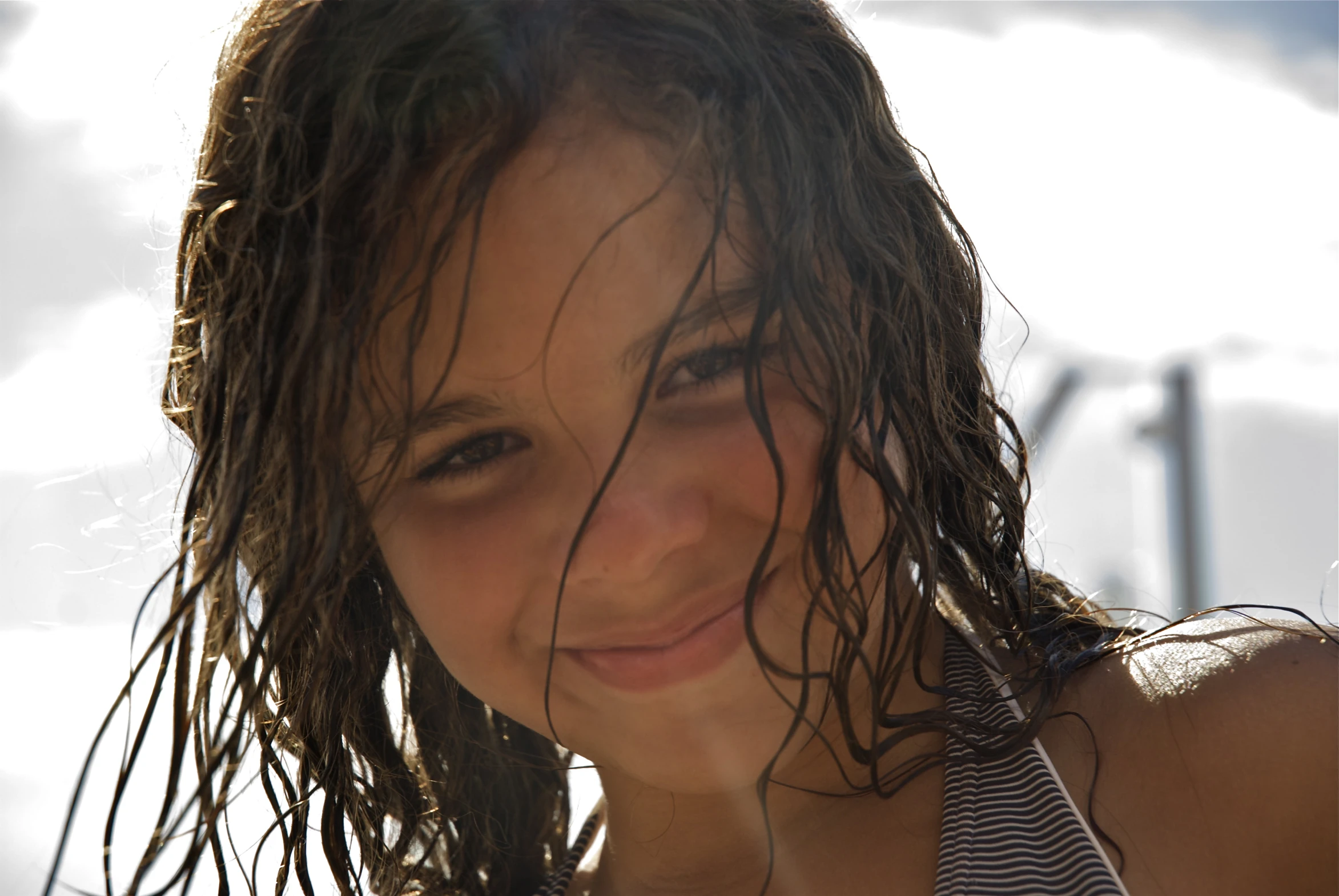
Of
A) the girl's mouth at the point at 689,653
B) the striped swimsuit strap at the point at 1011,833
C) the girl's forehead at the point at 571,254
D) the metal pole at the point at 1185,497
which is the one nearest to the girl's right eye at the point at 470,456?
the girl's forehead at the point at 571,254

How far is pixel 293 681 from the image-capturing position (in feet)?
5.17

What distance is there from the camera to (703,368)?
1176 millimetres

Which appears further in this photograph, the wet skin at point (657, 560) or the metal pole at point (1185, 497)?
the metal pole at point (1185, 497)

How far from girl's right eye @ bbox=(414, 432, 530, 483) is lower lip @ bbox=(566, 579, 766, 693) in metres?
0.23

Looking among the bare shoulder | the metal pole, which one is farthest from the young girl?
the metal pole

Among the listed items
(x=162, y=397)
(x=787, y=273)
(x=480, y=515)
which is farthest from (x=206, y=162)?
(x=787, y=273)

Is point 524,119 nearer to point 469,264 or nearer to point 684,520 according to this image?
point 469,264

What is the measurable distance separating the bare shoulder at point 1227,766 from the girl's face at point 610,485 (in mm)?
300

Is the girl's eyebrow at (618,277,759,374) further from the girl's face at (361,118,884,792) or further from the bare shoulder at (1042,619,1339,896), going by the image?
the bare shoulder at (1042,619,1339,896)

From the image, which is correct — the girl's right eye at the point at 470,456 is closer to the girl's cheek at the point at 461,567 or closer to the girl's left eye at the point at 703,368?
the girl's cheek at the point at 461,567

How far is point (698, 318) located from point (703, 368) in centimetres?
7

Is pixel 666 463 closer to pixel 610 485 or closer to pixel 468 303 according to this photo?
pixel 610 485

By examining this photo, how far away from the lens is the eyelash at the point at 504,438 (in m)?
1.16

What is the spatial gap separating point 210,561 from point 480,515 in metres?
0.26
